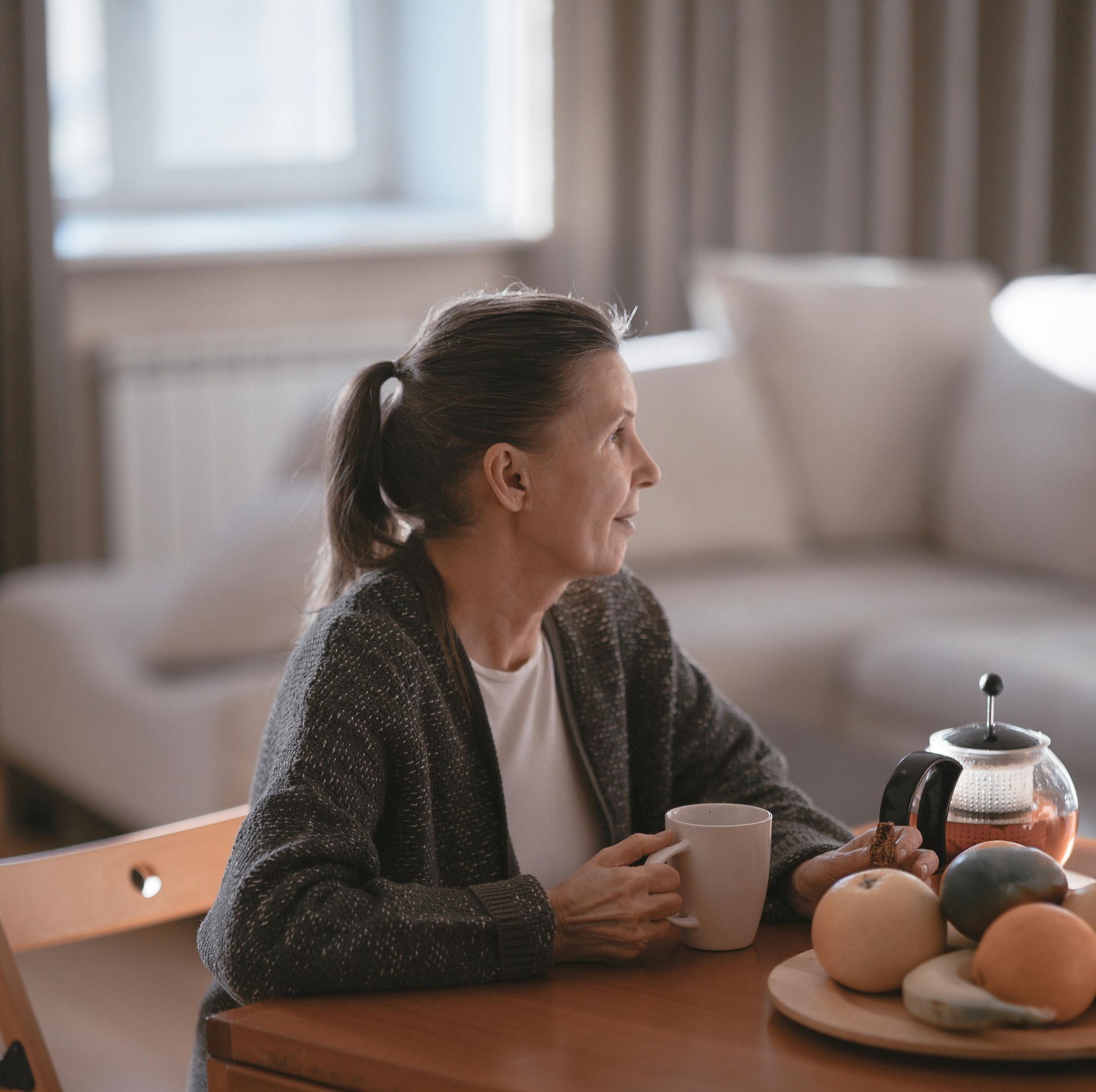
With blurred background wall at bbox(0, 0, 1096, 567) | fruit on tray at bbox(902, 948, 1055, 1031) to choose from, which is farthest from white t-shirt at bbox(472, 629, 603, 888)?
blurred background wall at bbox(0, 0, 1096, 567)

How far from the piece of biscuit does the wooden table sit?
0.33 ft

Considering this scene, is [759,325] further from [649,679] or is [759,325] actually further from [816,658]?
[649,679]

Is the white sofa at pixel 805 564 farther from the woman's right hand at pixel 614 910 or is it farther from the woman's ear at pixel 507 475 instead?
the woman's right hand at pixel 614 910

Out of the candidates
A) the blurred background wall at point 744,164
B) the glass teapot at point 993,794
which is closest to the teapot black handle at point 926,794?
the glass teapot at point 993,794

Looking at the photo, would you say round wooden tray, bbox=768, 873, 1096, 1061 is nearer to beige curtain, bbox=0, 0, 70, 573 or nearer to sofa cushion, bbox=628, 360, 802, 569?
sofa cushion, bbox=628, 360, 802, 569

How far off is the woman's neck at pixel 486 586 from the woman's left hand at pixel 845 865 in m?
0.29

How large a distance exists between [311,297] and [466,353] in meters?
2.79

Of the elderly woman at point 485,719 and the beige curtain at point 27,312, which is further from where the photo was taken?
the beige curtain at point 27,312

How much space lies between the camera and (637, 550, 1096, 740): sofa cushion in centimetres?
252

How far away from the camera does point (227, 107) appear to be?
4.14m

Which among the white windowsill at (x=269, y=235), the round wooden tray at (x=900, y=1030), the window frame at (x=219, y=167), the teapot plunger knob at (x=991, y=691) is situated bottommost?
the round wooden tray at (x=900, y=1030)

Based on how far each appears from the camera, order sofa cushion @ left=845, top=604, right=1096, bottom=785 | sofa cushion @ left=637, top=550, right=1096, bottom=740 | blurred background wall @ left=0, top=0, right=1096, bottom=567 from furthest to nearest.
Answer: blurred background wall @ left=0, top=0, right=1096, bottom=567, sofa cushion @ left=637, top=550, right=1096, bottom=740, sofa cushion @ left=845, top=604, right=1096, bottom=785

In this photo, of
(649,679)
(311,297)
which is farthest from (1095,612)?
(311,297)

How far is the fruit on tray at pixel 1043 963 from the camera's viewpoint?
0.81 m
